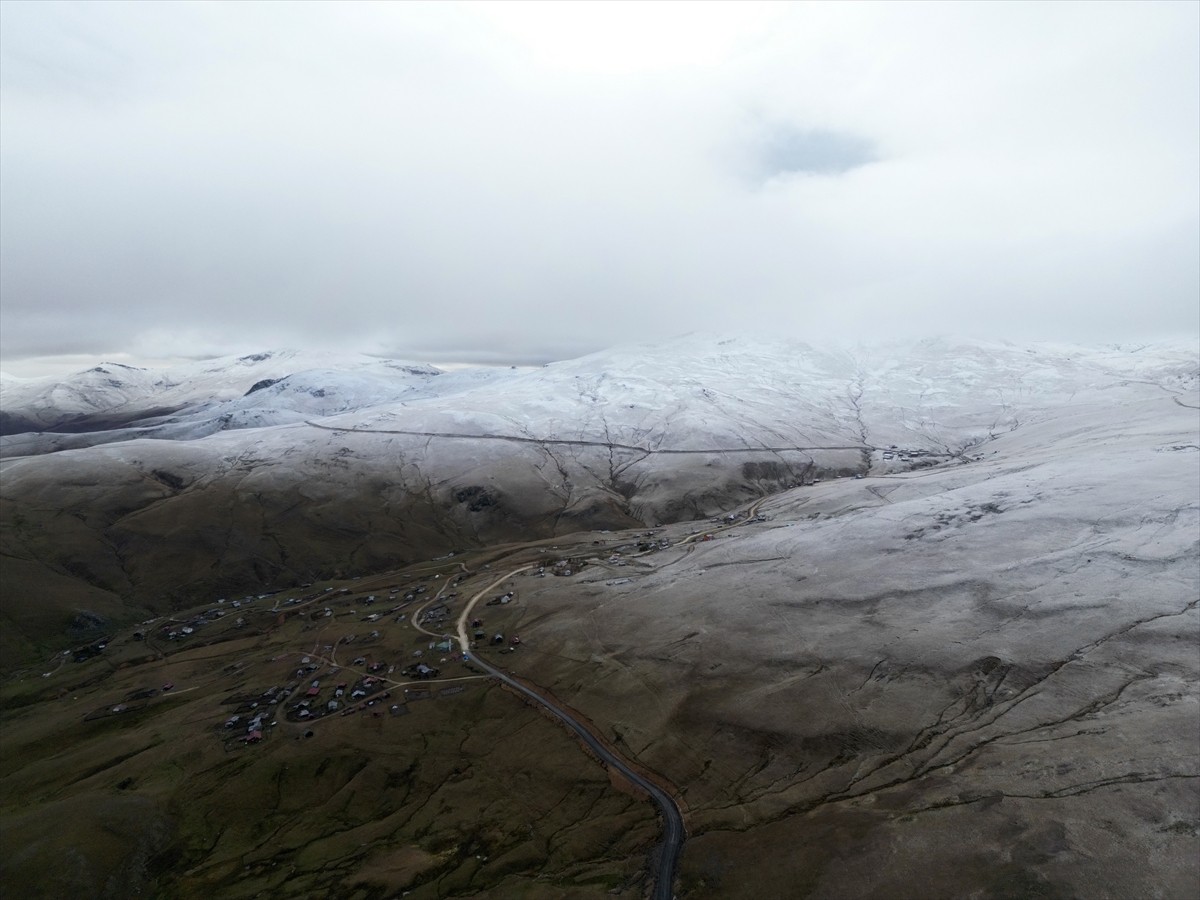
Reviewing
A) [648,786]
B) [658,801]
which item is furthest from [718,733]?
[658,801]

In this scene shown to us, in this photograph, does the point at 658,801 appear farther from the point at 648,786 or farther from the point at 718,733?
the point at 718,733

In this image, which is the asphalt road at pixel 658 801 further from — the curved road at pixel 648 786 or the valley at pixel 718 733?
the valley at pixel 718 733

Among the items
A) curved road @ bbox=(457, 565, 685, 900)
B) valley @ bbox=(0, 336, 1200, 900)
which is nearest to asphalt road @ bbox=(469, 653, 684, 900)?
curved road @ bbox=(457, 565, 685, 900)

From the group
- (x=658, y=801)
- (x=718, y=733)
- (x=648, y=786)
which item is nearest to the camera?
(x=658, y=801)

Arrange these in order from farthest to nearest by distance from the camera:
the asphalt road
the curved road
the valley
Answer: the curved road < the asphalt road < the valley

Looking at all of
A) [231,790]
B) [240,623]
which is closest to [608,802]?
[231,790]

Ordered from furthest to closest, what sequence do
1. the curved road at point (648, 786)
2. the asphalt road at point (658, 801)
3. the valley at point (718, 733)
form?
the curved road at point (648, 786)
the asphalt road at point (658, 801)
the valley at point (718, 733)

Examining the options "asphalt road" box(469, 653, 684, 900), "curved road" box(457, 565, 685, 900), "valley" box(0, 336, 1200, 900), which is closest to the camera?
"valley" box(0, 336, 1200, 900)

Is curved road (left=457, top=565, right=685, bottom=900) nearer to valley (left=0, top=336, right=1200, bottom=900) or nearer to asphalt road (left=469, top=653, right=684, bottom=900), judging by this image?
asphalt road (left=469, top=653, right=684, bottom=900)

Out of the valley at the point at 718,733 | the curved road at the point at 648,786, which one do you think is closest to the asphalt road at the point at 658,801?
the curved road at the point at 648,786
